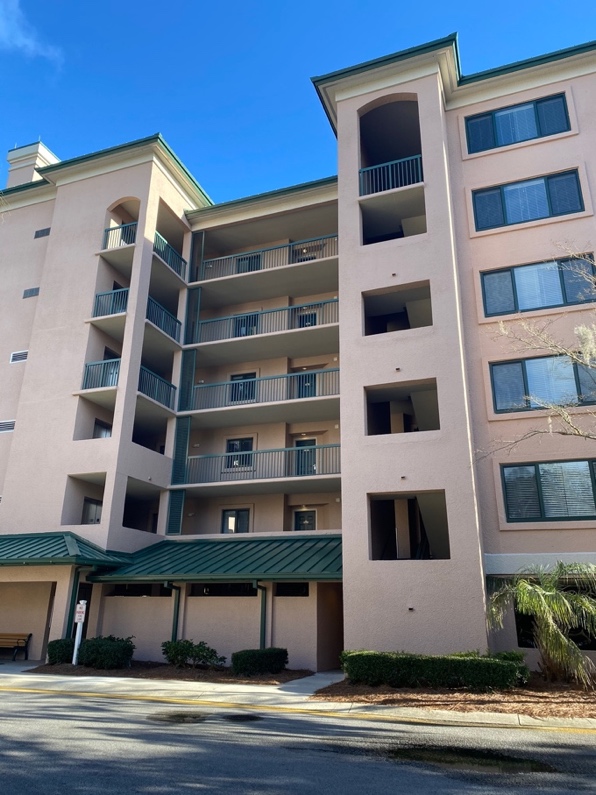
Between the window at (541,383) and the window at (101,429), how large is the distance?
14.9m

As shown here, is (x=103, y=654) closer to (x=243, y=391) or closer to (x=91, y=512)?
(x=91, y=512)

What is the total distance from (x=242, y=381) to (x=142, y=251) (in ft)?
21.5

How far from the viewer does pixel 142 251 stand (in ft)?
78.5

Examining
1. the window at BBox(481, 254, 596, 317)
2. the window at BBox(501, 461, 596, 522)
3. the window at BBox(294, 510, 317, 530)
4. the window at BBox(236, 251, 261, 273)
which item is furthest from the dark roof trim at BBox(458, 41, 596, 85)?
the window at BBox(294, 510, 317, 530)

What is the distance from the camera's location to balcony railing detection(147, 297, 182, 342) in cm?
2445

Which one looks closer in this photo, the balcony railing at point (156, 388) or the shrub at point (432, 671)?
the shrub at point (432, 671)

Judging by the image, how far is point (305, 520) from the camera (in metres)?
23.6

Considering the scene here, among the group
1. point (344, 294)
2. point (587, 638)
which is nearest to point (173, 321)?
point (344, 294)

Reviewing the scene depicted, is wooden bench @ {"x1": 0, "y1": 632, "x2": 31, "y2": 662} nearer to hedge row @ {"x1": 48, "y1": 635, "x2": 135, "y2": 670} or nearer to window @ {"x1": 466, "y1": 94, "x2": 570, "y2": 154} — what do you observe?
hedge row @ {"x1": 48, "y1": 635, "x2": 135, "y2": 670}

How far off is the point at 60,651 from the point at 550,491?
1513cm

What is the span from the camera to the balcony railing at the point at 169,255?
2516cm

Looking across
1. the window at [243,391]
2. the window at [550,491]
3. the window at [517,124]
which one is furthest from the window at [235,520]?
the window at [517,124]

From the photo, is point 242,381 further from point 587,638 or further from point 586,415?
point 587,638

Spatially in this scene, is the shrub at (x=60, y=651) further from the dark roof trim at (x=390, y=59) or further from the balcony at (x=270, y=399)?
the dark roof trim at (x=390, y=59)
